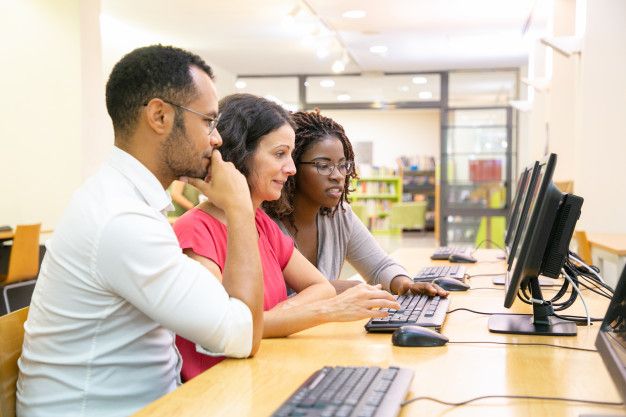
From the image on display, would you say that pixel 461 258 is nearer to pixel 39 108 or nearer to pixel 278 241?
pixel 278 241

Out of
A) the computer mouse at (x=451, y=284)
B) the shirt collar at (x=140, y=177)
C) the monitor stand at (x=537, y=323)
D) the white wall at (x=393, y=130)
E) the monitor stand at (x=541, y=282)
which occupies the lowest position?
the monitor stand at (x=541, y=282)

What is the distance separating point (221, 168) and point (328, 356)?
478 millimetres

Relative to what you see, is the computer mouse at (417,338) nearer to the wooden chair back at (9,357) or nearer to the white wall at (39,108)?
the wooden chair back at (9,357)

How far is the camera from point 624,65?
5.47 m

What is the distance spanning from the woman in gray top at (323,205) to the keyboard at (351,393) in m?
1.25

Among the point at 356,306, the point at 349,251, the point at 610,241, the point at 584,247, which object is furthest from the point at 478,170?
the point at 356,306

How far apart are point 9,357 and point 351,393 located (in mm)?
707

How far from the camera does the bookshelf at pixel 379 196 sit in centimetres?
1495

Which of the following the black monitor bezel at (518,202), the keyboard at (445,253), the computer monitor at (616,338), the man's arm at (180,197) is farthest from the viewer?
the man's arm at (180,197)

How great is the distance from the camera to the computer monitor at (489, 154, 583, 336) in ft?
5.35

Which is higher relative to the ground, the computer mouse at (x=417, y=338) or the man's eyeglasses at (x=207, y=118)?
the man's eyeglasses at (x=207, y=118)

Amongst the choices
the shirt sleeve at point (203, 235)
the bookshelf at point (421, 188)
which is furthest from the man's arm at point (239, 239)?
the bookshelf at point (421, 188)

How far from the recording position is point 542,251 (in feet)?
5.63

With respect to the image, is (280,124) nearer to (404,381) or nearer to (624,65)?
(404,381)
